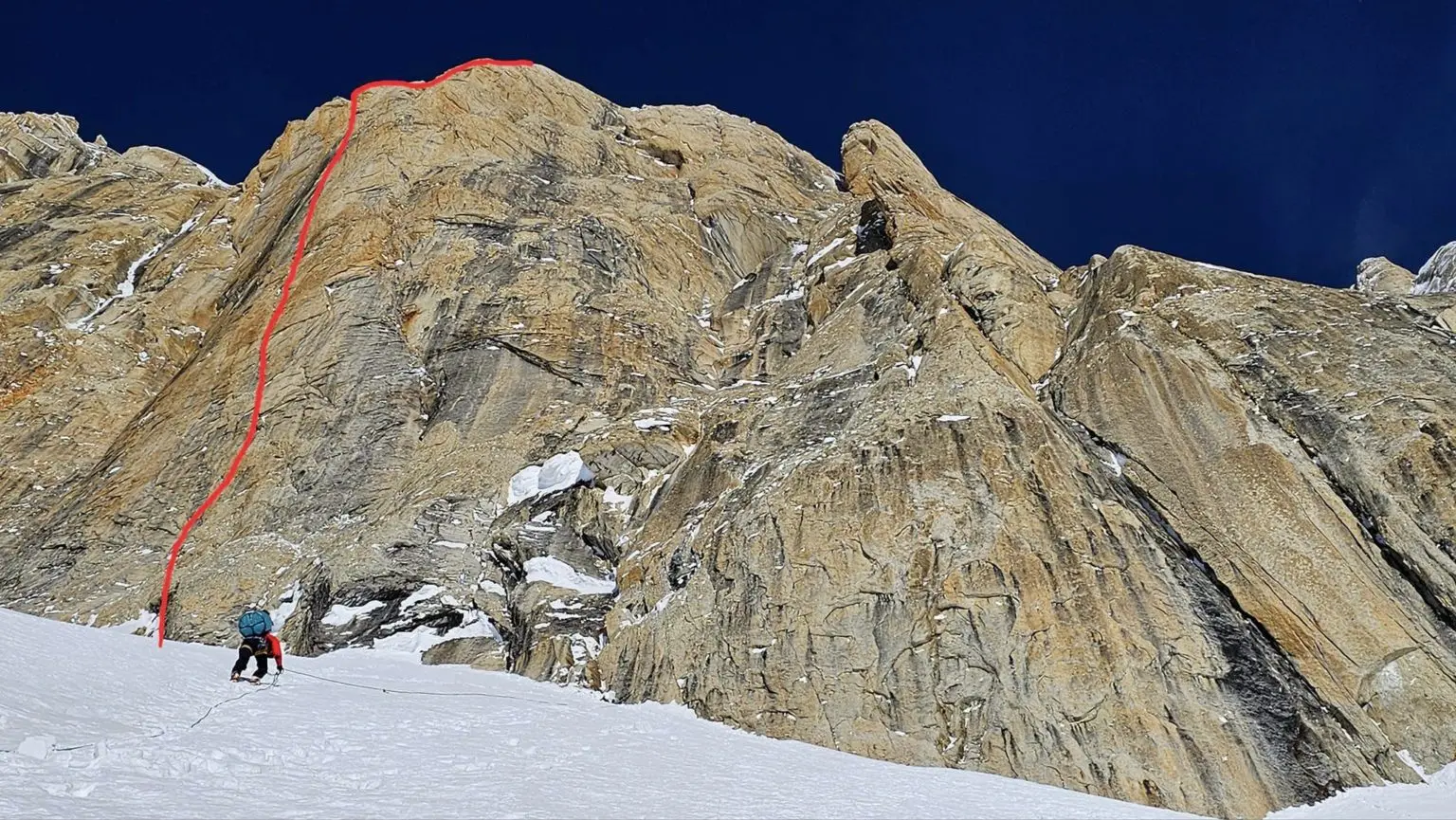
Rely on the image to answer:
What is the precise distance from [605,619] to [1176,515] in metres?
14.1

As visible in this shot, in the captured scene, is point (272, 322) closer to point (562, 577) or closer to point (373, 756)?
point (562, 577)

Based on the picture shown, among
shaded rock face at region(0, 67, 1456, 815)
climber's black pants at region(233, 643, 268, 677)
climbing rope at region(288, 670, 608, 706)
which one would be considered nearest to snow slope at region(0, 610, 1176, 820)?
climbing rope at region(288, 670, 608, 706)

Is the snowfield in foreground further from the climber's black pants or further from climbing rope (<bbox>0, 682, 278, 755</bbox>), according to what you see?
the climber's black pants

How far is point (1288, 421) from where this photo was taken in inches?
966

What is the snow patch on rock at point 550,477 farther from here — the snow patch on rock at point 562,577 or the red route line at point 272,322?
the red route line at point 272,322

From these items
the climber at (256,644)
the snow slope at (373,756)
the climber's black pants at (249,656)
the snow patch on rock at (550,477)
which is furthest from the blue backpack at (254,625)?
the snow patch on rock at (550,477)

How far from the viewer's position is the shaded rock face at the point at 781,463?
20.6 metres

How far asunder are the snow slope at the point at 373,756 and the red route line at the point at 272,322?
4869 mm

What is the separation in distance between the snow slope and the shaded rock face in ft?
12.1

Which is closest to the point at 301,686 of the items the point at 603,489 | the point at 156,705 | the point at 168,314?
the point at 156,705

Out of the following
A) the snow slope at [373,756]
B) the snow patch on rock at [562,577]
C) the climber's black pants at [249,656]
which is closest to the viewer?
the snow slope at [373,756]

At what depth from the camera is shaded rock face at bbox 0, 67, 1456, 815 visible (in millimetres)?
20562

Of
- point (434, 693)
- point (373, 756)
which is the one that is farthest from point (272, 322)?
point (373, 756)

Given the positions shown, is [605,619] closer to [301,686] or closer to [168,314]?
[301,686]
